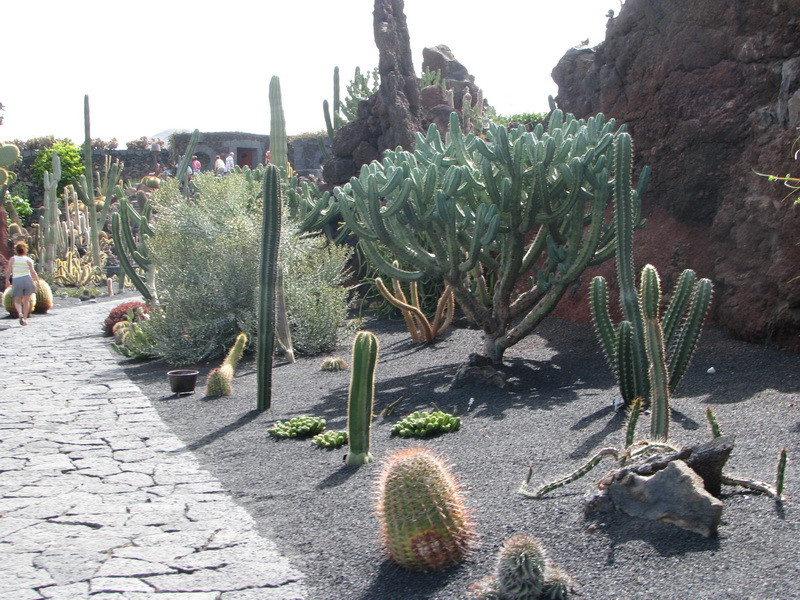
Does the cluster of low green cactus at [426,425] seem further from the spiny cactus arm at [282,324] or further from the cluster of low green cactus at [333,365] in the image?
the spiny cactus arm at [282,324]

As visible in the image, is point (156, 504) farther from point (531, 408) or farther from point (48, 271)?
point (48, 271)

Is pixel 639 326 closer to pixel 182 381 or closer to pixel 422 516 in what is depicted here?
pixel 422 516

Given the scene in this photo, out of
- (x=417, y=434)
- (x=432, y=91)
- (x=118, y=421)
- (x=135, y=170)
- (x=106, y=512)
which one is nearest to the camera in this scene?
(x=106, y=512)

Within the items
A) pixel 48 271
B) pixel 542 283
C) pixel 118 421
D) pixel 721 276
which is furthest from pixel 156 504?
pixel 48 271

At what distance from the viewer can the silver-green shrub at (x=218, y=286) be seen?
9.02 m

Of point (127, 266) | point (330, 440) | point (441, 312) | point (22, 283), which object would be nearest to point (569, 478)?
point (330, 440)

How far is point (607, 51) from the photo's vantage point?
26.9 ft

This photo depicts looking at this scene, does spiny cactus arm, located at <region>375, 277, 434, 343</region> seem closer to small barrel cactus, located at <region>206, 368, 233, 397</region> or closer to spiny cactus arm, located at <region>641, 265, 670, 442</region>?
small barrel cactus, located at <region>206, 368, 233, 397</region>

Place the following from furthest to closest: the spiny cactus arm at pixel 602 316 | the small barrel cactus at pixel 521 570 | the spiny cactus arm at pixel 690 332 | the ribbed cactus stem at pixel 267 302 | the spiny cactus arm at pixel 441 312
Answer: 1. the spiny cactus arm at pixel 441 312
2. the ribbed cactus stem at pixel 267 302
3. the spiny cactus arm at pixel 602 316
4. the spiny cactus arm at pixel 690 332
5. the small barrel cactus at pixel 521 570

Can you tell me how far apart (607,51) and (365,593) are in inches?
262

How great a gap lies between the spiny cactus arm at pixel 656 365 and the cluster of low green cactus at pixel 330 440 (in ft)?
6.70

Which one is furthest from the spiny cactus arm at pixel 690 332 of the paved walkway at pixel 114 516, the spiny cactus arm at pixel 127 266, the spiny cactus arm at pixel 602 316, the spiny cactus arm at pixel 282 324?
the spiny cactus arm at pixel 127 266

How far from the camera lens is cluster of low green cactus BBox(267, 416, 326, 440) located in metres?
5.50

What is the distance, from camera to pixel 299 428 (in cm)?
551
